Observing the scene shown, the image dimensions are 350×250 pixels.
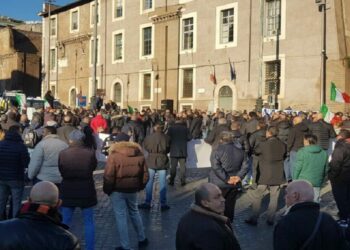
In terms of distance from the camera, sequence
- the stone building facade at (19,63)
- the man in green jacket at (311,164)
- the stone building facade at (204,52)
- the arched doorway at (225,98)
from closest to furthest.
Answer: the man in green jacket at (311,164), the stone building facade at (204,52), the arched doorway at (225,98), the stone building facade at (19,63)

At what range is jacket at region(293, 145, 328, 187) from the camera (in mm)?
8664

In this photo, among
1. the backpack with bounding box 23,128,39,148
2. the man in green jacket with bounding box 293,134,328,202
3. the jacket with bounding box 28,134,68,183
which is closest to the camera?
the jacket with bounding box 28,134,68,183

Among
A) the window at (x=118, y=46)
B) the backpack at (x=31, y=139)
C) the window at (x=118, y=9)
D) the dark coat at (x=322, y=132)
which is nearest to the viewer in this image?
the backpack at (x=31, y=139)

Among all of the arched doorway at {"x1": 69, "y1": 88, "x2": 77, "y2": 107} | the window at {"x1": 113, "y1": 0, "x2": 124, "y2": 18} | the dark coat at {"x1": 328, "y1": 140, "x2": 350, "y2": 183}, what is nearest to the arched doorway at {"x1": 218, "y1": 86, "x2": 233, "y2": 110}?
the window at {"x1": 113, "y1": 0, "x2": 124, "y2": 18}

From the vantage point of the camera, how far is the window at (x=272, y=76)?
28625 mm

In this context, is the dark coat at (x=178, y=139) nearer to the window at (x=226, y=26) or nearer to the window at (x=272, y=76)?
the window at (x=272, y=76)

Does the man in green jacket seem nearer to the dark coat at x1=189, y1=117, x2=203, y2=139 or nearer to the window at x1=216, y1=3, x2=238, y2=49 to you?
the dark coat at x1=189, y1=117, x2=203, y2=139

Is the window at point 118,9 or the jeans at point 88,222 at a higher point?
the window at point 118,9

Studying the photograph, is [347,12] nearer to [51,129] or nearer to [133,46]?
[133,46]

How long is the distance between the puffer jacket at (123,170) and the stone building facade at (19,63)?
47894 mm

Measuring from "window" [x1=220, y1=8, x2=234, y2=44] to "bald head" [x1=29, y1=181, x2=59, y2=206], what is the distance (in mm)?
28067

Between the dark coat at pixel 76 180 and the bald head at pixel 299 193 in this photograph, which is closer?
the bald head at pixel 299 193

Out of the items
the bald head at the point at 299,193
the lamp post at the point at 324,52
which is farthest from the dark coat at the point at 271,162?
the lamp post at the point at 324,52

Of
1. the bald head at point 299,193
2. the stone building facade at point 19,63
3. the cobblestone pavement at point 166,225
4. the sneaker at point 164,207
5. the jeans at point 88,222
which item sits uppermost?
the stone building facade at point 19,63
